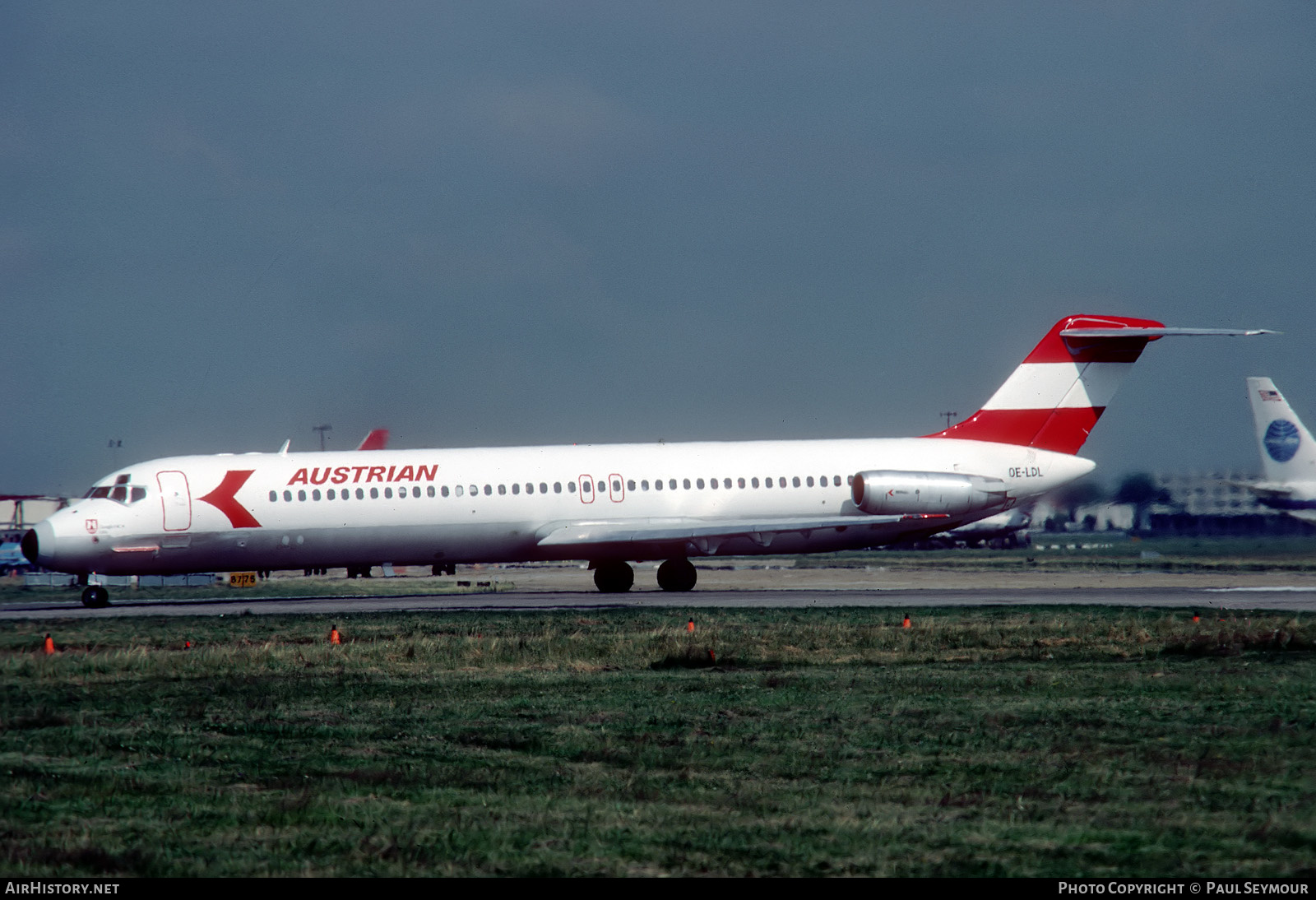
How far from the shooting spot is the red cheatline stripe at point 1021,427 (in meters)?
41.3

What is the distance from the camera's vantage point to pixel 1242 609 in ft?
93.6

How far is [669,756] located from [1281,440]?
4049cm

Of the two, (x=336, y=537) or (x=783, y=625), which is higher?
(x=336, y=537)

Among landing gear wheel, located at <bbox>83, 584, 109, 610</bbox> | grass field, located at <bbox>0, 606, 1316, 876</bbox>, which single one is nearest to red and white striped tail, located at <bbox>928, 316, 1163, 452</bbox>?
grass field, located at <bbox>0, 606, 1316, 876</bbox>

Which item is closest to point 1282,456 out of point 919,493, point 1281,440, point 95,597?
point 1281,440

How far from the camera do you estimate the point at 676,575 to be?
40.2 metres

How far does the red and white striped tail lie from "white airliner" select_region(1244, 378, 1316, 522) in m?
8.44

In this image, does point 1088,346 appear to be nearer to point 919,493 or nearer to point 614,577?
point 919,493

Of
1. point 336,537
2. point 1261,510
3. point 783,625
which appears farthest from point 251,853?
point 1261,510

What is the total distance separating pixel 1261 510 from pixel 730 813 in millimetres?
41873
